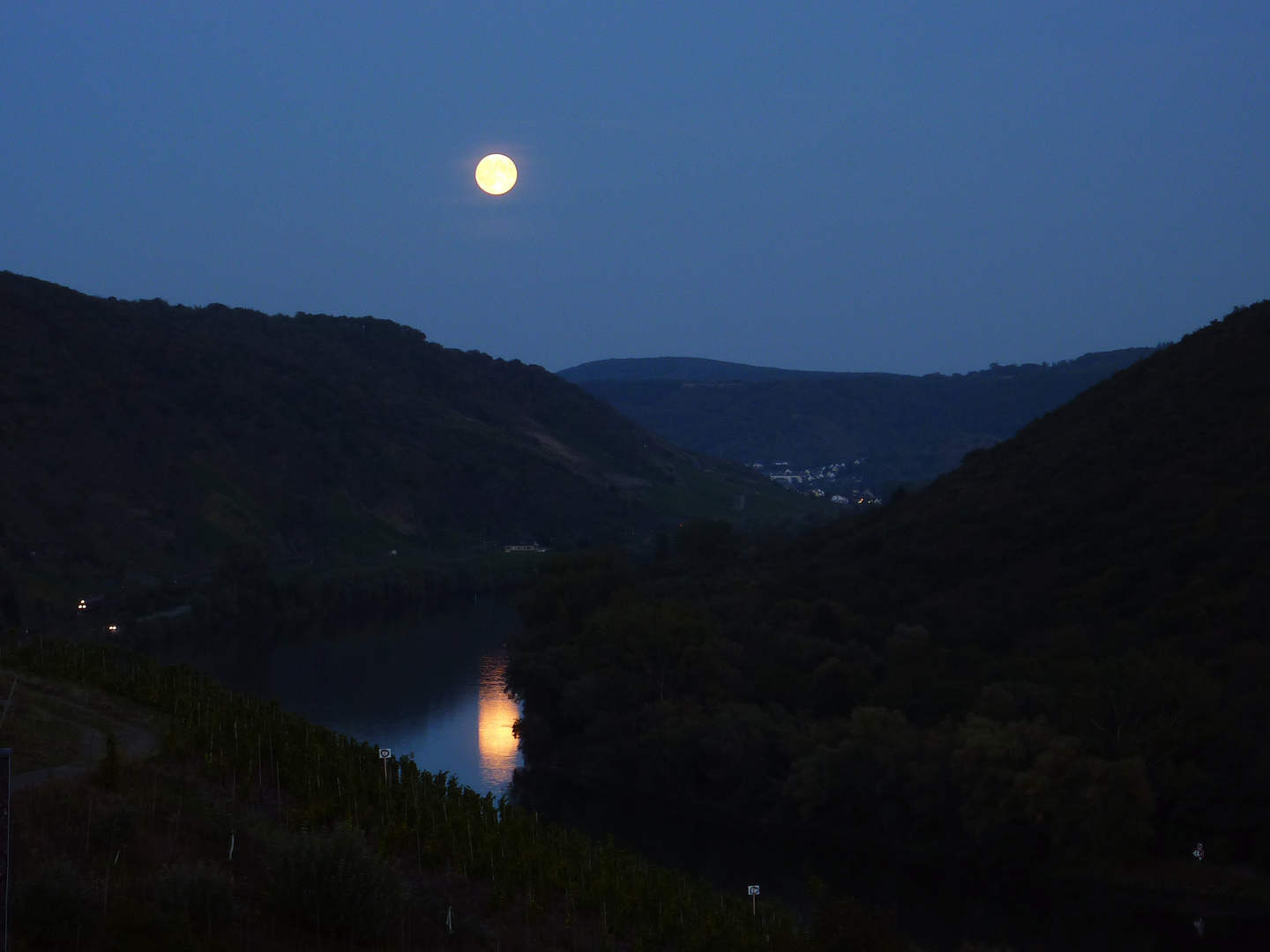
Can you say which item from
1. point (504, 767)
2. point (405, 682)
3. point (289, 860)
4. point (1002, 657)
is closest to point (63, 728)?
point (289, 860)

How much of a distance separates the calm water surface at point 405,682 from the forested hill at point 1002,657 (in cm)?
263

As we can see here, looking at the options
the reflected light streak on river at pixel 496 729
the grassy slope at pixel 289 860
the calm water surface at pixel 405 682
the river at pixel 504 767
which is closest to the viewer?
the grassy slope at pixel 289 860

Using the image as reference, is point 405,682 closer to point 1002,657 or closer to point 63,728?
point 1002,657

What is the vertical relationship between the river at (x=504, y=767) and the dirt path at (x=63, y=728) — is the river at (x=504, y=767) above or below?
below

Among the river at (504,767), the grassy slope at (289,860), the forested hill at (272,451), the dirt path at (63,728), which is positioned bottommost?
the river at (504,767)

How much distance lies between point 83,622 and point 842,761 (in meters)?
37.5

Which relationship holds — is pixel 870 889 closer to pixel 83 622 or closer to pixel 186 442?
pixel 83 622

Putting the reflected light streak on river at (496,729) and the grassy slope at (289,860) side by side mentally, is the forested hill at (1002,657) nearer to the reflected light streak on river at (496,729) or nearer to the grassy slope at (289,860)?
the reflected light streak on river at (496,729)

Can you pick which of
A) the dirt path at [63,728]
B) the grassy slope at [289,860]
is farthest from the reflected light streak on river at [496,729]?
the dirt path at [63,728]

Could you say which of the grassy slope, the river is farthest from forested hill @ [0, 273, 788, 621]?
the grassy slope

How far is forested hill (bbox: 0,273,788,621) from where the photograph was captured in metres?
75.9

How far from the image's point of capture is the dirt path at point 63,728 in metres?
19.0

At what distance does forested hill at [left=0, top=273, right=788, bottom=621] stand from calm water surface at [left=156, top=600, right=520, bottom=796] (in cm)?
1136

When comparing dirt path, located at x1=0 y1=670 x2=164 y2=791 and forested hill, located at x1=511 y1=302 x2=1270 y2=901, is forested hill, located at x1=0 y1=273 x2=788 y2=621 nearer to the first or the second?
forested hill, located at x1=511 y1=302 x2=1270 y2=901
